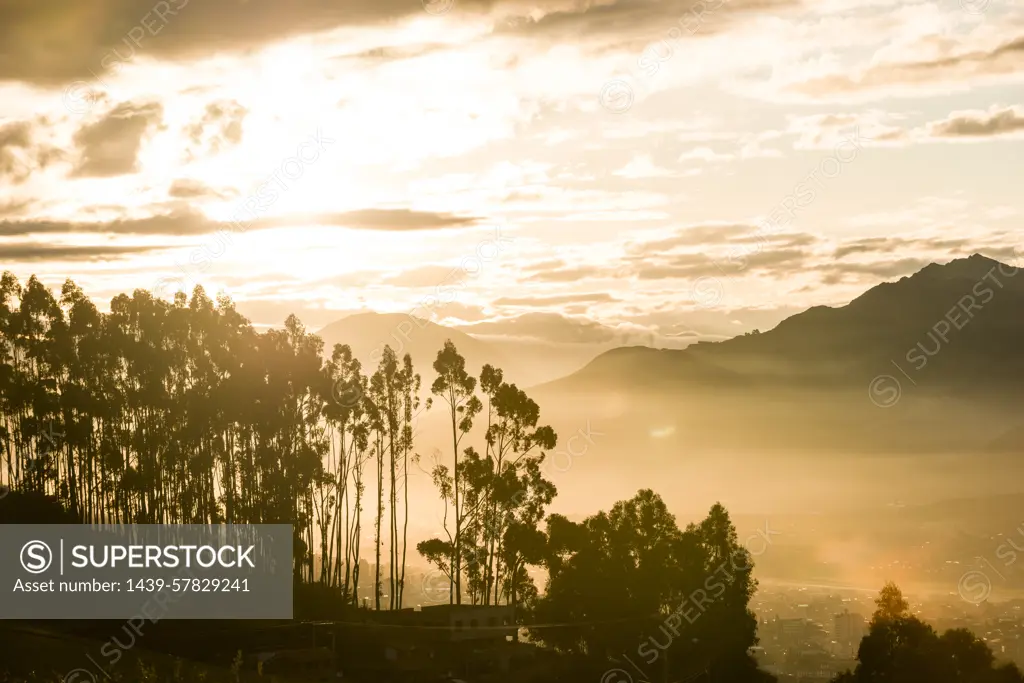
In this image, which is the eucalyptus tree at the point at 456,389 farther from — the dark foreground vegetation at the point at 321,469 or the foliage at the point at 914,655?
the foliage at the point at 914,655

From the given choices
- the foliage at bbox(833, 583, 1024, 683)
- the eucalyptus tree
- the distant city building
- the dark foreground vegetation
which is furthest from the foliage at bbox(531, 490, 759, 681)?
the distant city building

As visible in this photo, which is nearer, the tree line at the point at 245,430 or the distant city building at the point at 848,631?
the tree line at the point at 245,430

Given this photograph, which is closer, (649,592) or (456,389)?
(456,389)

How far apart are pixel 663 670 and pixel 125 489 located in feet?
101

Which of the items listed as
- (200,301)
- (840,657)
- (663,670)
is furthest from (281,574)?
(840,657)

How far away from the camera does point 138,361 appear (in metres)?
62.3

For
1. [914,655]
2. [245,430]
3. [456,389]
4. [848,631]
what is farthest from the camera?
[848,631]

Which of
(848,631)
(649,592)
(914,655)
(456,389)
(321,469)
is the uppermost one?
(456,389)

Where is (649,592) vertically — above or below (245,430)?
below

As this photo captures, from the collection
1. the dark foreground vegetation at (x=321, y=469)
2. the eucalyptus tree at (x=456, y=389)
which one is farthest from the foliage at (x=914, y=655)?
the eucalyptus tree at (x=456, y=389)

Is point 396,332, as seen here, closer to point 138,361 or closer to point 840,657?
point 138,361

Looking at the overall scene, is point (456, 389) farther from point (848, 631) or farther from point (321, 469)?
point (848, 631)

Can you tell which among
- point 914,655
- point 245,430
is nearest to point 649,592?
point 914,655

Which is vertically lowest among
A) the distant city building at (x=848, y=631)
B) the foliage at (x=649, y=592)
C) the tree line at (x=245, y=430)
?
Answer: the distant city building at (x=848, y=631)
